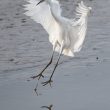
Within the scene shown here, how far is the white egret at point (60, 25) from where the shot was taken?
25.2ft

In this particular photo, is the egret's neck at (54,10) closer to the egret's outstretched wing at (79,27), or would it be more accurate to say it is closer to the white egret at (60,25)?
the white egret at (60,25)

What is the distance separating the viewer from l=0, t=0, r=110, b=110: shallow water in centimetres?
700

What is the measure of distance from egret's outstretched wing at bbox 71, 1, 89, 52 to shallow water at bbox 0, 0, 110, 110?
0.53 metres

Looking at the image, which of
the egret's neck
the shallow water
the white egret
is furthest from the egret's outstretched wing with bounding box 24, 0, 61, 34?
the shallow water

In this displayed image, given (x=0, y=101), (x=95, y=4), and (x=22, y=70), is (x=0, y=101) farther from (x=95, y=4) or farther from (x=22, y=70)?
(x=95, y=4)

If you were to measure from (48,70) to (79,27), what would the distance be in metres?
1.25

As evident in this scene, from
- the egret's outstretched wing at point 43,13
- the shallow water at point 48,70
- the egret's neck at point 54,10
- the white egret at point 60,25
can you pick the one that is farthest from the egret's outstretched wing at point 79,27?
the shallow water at point 48,70

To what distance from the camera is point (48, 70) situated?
→ 865 cm

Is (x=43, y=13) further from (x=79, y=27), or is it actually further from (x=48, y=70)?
(x=48, y=70)

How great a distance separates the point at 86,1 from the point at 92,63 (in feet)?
20.1

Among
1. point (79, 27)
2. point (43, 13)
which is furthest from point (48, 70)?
point (79, 27)

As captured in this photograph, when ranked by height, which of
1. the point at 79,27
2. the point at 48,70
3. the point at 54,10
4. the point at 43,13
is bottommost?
the point at 48,70

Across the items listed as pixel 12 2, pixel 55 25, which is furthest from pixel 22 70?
pixel 12 2

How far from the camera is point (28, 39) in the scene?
10305 mm
